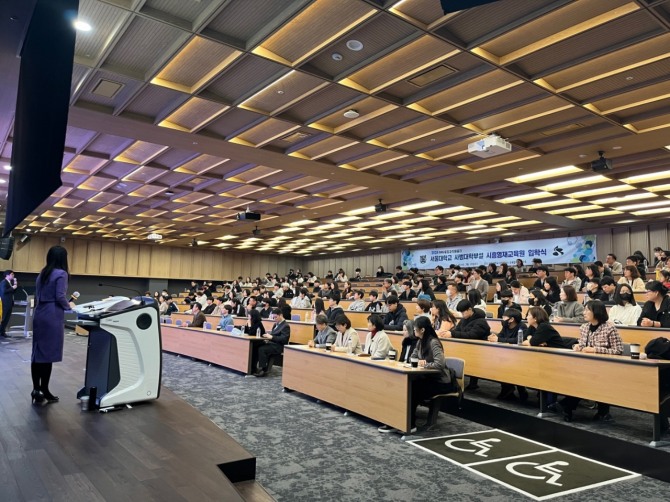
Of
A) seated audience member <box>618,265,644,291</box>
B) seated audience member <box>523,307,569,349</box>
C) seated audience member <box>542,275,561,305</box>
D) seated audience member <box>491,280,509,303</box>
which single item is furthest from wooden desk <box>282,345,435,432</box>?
seated audience member <box>618,265,644,291</box>

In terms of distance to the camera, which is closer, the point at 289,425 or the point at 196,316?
the point at 289,425

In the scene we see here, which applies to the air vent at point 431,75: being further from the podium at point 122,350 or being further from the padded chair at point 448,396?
the podium at point 122,350

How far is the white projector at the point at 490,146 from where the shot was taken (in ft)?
22.2

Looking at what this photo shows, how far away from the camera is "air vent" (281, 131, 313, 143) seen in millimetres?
7316

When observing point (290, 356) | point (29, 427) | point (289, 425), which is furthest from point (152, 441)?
point (290, 356)

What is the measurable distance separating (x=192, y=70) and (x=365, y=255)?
58.9 ft

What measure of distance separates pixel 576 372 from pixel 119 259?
20234 millimetres

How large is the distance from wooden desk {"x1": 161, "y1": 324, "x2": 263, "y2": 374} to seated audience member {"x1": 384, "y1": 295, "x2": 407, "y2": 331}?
6.94ft

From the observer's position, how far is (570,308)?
6461 mm

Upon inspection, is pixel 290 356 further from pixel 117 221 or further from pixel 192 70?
pixel 117 221

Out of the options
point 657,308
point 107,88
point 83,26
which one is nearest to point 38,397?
point 83,26

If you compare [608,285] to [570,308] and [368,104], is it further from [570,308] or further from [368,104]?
[368,104]

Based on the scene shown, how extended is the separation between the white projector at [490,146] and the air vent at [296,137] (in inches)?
96.9

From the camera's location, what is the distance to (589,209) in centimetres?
1239
